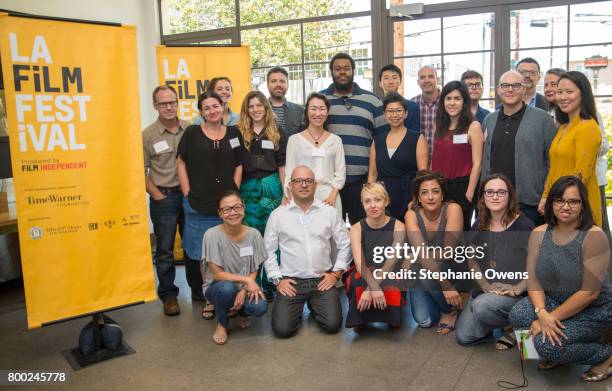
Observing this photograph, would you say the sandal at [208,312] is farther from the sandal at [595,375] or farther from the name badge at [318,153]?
the sandal at [595,375]

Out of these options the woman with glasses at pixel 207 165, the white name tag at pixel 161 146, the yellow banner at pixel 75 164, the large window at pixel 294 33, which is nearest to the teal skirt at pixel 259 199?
the woman with glasses at pixel 207 165

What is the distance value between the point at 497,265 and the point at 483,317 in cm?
31

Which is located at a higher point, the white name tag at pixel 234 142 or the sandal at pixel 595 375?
the white name tag at pixel 234 142

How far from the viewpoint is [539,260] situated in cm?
276

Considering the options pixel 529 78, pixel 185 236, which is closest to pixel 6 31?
pixel 185 236

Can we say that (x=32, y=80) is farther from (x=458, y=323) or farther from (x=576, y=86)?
(x=576, y=86)

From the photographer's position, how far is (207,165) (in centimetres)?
368

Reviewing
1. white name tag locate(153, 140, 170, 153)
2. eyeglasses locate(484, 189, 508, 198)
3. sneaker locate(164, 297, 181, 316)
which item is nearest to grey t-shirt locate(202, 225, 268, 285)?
sneaker locate(164, 297, 181, 316)

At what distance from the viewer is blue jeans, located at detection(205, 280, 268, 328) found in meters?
3.27

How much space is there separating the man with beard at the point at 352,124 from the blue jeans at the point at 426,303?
0.79 m

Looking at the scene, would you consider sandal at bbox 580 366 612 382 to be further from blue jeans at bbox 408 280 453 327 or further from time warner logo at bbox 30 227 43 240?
time warner logo at bbox 30 227 43 240

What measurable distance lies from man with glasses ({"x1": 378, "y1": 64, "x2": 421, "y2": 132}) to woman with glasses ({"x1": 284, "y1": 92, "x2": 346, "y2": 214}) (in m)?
0.70

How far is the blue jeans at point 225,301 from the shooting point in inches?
129

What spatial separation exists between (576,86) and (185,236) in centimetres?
268
